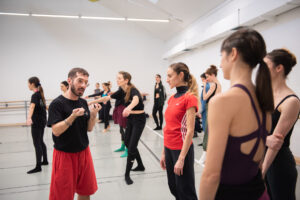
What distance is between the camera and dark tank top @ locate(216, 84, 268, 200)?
760mm

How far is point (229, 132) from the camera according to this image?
755mm

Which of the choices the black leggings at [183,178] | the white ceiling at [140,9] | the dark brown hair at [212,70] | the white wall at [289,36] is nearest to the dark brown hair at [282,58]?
the black leggings at [183,178]

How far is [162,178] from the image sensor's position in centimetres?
296

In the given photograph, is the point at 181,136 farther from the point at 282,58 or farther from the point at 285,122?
the point at 282,58

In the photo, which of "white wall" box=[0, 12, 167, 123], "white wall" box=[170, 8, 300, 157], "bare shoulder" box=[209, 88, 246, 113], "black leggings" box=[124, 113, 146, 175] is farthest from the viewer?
"white wall" box=[0, 12, 167, 123]

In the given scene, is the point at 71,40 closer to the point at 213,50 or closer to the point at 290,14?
the point at 213,50

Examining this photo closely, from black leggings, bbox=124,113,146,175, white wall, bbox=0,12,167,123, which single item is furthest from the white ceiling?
black leggings, bbox=124,113,146,175

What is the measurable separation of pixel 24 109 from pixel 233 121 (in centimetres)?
929

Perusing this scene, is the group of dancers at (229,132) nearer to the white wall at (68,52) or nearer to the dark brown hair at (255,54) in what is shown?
the dark brown hair at (255,54)

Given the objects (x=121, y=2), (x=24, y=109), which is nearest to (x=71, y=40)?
(x=121, y=2)

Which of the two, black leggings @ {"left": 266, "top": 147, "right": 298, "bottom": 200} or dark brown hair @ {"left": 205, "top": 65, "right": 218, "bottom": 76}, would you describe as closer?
black leggings @ {"left": 266, "top": 147, "right": 298, "bottom": 200}

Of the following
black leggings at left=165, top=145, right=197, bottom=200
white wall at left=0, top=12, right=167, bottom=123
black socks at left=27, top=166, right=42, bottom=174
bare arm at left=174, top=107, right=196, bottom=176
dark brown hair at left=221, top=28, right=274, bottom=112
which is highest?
white wall at left=0, top=12, right=167, bottom=123

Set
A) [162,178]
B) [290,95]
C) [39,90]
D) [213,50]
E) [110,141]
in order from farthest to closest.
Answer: [213,50]
[110,141]
[39,90]
[162,178]
[290,95]

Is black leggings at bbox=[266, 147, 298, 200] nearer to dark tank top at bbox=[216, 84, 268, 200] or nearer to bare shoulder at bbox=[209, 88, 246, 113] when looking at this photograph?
dark tank top at bbox=[216, 84, 268, 200]
